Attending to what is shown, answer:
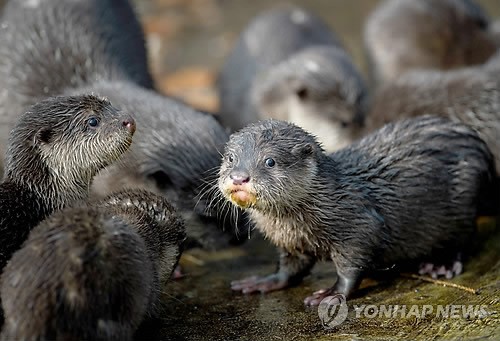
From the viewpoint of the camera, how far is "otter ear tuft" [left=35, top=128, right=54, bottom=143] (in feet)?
13.2

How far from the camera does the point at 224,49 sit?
10320 millimetres

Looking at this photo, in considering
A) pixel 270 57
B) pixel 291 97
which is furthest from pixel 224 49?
pixel 291 97

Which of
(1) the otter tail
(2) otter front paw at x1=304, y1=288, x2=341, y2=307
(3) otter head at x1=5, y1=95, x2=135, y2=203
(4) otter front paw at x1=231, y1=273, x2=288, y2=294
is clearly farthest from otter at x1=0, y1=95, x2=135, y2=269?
(1) the otter tail

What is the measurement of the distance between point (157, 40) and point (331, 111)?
188 inches

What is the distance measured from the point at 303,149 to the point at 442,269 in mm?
975

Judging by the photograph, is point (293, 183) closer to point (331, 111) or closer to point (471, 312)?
point (471, 312)

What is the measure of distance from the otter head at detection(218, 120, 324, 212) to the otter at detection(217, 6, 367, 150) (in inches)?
91.1

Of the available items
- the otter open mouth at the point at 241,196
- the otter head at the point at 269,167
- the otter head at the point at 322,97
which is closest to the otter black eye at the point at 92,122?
the otter head at the point at 269,167

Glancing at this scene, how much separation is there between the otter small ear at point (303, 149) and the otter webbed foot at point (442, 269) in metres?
0.89

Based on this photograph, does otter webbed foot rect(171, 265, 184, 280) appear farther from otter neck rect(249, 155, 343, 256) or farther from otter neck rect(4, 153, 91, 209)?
otter neck rect(4, 153, 91, 209)

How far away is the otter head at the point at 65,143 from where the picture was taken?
404cm

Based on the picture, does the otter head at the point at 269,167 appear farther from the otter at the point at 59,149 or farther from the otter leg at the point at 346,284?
the otter at the point at 59,149

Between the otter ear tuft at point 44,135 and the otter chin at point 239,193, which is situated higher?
the otter ear tuft at point 44,135

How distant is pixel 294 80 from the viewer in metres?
6.68
